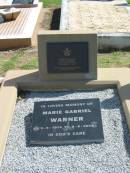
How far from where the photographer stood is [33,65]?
7145mm

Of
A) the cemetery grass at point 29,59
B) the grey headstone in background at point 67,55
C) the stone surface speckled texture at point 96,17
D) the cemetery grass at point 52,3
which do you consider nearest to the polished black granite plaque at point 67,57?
the grey headstone in background at point 67,55

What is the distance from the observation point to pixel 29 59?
24.7ft

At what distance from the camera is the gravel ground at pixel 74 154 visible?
13.0ft

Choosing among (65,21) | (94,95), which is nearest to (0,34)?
(65,21)

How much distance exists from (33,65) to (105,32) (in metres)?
1.57

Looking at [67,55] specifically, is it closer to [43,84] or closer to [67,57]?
[67,57]

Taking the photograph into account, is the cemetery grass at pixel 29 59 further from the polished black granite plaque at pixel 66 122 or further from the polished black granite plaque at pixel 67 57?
the polished black granite plaque at pixel 66 122

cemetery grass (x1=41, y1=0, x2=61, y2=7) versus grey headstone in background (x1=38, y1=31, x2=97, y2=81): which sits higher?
grey headstone in background (x1=38, y1=31, x2=97, y2=81)

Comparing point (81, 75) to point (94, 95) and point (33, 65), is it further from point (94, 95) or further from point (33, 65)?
point (33, 65)

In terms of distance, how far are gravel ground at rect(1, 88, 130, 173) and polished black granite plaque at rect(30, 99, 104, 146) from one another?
3.0 inches

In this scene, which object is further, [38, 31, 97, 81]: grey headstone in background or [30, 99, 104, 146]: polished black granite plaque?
[38, 31, 97, 81]: grey headstone in background

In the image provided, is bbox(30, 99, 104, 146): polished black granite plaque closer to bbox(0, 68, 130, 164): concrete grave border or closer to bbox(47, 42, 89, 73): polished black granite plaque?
bbox(0, 68, 130, 164): concrete grave border

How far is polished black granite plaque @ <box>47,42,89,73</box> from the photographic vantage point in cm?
520

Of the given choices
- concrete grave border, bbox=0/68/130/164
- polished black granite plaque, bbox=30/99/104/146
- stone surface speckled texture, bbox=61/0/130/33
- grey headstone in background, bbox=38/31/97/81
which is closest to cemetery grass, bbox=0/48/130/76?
stone surface speckled texture, bbox=61/0/130/33
